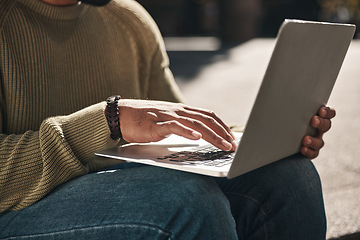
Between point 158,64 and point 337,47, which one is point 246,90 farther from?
point 337,47

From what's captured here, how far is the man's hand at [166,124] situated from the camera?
1.20 m

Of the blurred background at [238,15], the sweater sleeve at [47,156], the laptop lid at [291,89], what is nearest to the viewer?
the laptop lid at [291,89]

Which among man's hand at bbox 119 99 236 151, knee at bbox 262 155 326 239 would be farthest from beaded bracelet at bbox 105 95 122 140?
knee at bbox 262 155 326 239

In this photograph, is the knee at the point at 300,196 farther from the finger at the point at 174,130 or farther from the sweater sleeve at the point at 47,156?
the sweater sleeve at the point at 47,156

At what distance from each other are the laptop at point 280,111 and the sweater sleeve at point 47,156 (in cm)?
7

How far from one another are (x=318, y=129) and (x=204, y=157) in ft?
1.43

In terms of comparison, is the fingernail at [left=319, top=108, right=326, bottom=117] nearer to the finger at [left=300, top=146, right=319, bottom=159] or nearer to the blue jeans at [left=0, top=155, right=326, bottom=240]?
the finger at [left=300, top=146, right=319, bottom=159]

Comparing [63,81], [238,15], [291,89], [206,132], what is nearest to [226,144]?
[206,132]

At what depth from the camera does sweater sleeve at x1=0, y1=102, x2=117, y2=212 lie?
1.23 m

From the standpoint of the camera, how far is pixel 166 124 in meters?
1.19

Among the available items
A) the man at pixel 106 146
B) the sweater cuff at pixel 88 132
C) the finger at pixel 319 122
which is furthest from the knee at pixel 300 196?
the sweater cuff at pixel 88 132

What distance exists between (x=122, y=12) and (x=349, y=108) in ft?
12.1

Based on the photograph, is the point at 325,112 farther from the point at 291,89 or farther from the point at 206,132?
the point at 206,132

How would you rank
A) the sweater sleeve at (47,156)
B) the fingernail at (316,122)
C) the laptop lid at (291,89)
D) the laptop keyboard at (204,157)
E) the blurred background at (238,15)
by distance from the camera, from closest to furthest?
the laptop lid at (291,89) < the laptop keyboard at (204,157) < the sweater sleeve at (47,156) < the fingernail at (316,122) < the blurred background at (238,15)
